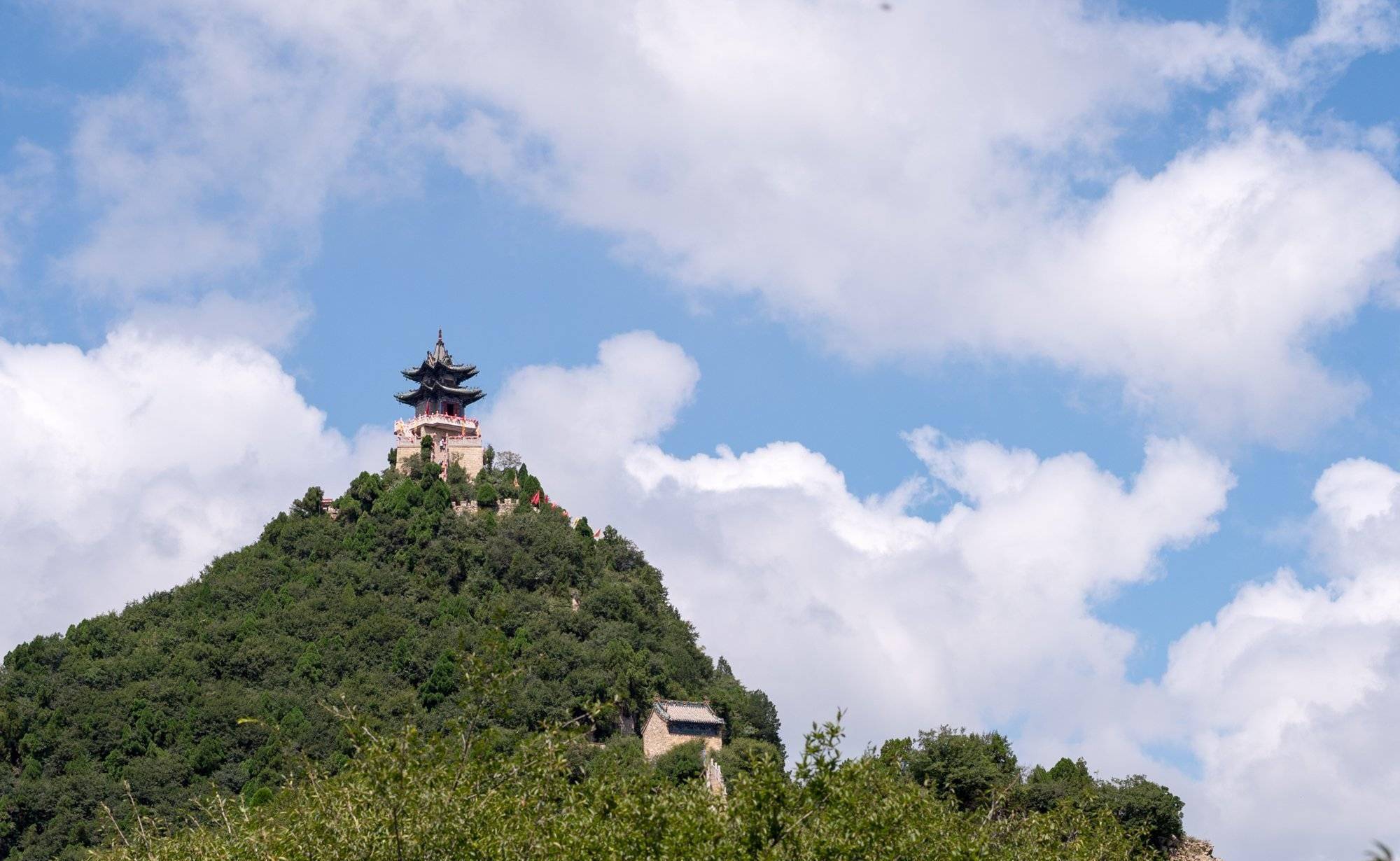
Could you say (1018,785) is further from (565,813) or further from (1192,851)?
(565,813)

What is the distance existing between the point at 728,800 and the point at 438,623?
6285 centimetres

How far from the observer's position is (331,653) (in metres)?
88.2

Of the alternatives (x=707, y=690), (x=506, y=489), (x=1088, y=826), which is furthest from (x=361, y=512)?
(x=1088, y=826)

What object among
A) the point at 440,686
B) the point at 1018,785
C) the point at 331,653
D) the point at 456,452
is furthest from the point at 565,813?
the point at 456,452

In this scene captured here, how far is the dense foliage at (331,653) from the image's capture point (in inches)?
3140

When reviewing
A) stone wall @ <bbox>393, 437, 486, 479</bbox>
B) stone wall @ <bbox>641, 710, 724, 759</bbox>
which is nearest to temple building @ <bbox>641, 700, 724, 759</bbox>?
stone wall @ <bbox>641, 710, 724, 759</bbox>

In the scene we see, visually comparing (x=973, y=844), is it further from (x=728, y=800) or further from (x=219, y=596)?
(x=219, y=596)

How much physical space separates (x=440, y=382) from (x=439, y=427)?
3188 millimetres

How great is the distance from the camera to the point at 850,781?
2875cm

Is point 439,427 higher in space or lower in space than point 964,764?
higher

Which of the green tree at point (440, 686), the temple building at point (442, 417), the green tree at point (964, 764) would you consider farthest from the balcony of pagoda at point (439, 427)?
the green tree at point (964, 764)

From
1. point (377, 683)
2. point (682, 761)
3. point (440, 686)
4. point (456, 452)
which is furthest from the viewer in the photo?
point (456, 452)

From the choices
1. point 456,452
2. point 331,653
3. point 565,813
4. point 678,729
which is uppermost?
point 456,452

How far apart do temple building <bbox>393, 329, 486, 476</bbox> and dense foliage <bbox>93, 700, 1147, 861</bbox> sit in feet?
238
